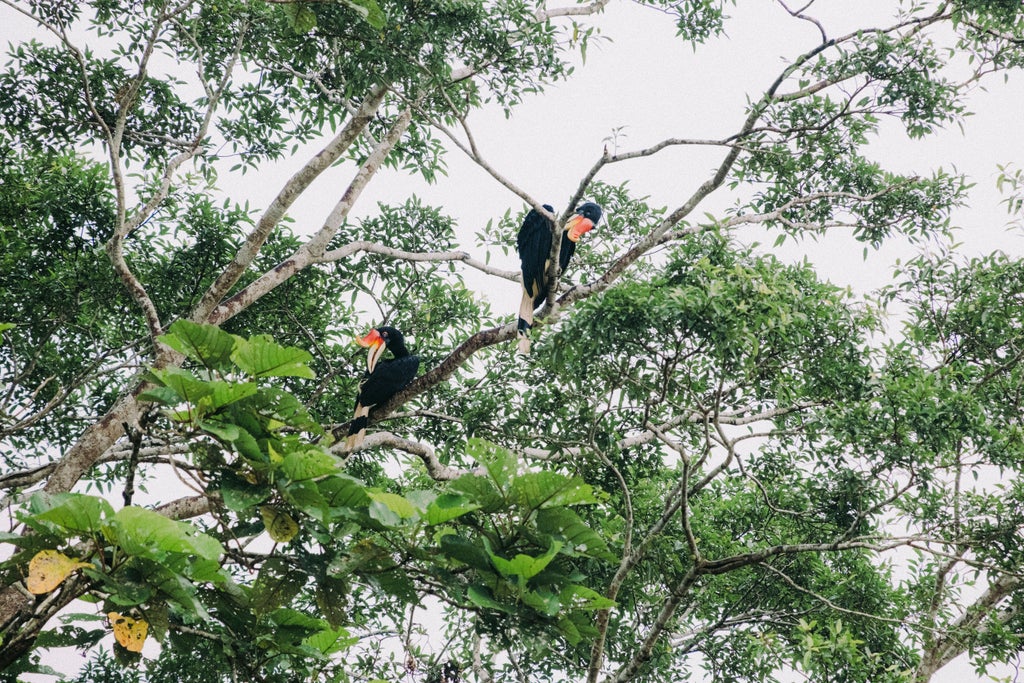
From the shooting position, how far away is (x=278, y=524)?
342 centimetres

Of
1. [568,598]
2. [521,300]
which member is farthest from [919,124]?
[568,598]

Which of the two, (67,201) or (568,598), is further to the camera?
(67,201)

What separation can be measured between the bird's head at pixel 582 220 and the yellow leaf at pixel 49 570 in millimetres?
3291

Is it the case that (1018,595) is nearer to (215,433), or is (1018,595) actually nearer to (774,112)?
(774,112)

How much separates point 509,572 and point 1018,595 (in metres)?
4.34

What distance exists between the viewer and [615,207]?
7586 mm

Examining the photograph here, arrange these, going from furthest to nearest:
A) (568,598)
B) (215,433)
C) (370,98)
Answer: (370,98)
(568,598)
(215,433)

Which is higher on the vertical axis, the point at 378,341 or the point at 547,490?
the point at 378,341

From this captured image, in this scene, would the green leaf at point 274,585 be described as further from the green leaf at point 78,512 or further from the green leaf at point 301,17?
the green leaf at point 301,17

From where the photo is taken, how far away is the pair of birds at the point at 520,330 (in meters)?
6.51

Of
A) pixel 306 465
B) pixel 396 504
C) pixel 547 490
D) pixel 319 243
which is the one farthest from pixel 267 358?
pixel 319 243

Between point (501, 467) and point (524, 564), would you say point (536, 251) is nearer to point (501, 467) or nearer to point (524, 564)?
point (501, 467)

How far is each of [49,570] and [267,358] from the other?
0.95 metres

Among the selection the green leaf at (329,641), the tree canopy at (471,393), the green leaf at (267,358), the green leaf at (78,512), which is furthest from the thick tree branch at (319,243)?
the green leaf at (78,512)
